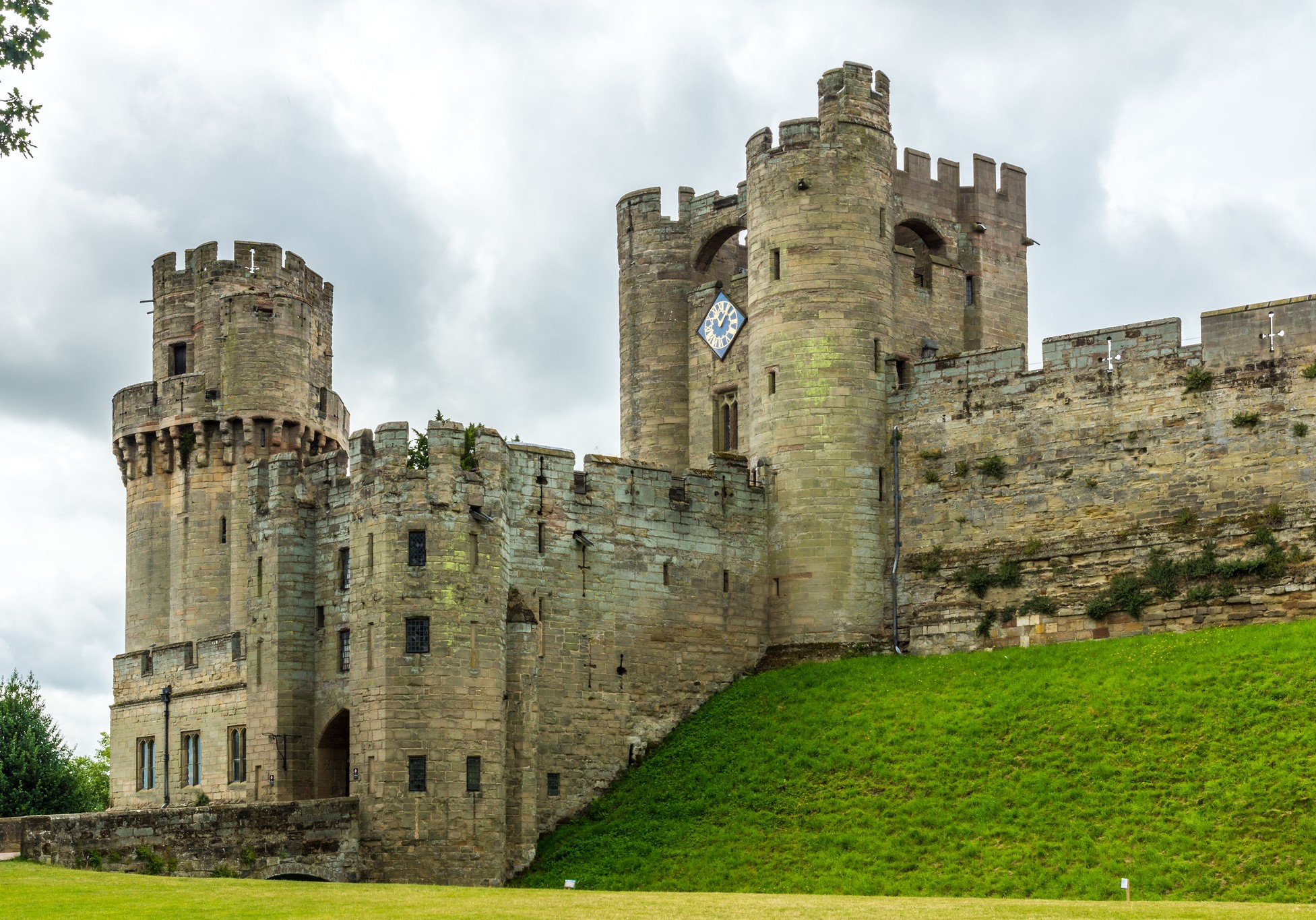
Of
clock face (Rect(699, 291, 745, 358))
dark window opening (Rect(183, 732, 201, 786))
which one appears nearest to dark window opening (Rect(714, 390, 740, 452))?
clock face (Rect(699, 291, 745, 358))

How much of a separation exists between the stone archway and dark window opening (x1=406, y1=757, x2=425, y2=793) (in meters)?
5.54

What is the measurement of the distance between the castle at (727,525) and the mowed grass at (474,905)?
7.17m

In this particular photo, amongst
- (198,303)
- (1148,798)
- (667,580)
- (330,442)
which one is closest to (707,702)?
(667,580)

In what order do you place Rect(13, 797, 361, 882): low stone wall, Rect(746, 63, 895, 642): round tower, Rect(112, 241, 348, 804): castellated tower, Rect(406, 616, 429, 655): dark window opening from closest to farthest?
Rect(13, 797, 361, 882): low stone wall, Rect(406, 616, 429, 655): dark window opening, Rect(746, 63, 895, 642): round tower, Rect(112, 241, 348, 804): castellated tower

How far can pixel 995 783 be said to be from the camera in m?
43.9

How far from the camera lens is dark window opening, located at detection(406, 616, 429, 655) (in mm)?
47406

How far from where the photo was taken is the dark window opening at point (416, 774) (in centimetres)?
4628

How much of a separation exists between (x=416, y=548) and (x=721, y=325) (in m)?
16.3

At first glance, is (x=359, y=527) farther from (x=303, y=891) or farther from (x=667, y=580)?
(x=303, y=891)

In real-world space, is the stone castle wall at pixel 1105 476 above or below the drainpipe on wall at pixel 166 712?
above

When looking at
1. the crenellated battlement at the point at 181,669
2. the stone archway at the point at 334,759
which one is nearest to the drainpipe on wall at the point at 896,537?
the stone archway at the point at 334,759

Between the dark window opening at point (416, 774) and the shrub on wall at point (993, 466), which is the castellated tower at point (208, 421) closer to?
the dark window opening at point (416, 774)

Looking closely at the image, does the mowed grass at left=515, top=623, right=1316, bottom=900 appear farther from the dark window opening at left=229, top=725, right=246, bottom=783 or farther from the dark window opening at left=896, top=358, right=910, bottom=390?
the dark window opening at left=229, top=725, right=246, bottom=783

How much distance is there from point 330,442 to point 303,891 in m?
30.5
